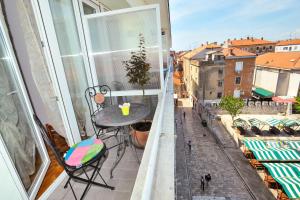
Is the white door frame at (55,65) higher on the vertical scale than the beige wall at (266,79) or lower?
higher

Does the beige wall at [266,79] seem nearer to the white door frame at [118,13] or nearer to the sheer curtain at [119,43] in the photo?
the white door frame at [118,13]

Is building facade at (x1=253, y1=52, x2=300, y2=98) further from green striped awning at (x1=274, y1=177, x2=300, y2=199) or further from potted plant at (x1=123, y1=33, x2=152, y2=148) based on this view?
potted plant at (x1=123, y1=33, x2=152, y2=148)

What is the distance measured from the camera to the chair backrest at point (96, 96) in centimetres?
270

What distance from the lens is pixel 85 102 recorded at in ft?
8.98

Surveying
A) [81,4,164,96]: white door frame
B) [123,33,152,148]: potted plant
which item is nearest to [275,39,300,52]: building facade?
[81,4,164,96]: white door frame

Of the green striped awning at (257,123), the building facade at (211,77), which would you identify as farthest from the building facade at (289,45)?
the green striped awning at (257,123)

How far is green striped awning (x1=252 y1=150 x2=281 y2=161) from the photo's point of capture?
22.9 feet

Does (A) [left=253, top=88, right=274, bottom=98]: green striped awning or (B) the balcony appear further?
(A) [left=253, top=88, right=274, bottom=98]: green striped awning

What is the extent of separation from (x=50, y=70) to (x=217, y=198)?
20.1 feet

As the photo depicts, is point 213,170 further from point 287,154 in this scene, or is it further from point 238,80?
→ point 238,80

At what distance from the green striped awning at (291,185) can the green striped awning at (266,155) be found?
1.28 meters

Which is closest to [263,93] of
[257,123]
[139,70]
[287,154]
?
[257,123]

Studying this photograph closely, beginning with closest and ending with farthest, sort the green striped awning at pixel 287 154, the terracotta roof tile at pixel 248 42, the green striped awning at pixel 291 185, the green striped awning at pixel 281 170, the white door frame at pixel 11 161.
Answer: the white door frame at pixel 11 161 → the green striped awning at pixel 291 185 → the green striped awning at pixel 281 170 → the green striped awning at pixel 287 154 → the terracotta roof tile at pixel 248 42

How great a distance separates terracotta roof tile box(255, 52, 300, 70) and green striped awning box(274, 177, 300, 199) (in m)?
12.2
